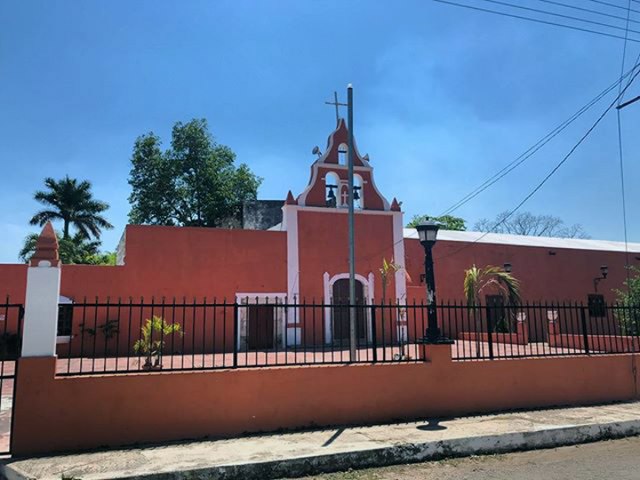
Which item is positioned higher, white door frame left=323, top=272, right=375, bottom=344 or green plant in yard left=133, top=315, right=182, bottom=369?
white door frame left=323, top=272, right=375, bottom=344

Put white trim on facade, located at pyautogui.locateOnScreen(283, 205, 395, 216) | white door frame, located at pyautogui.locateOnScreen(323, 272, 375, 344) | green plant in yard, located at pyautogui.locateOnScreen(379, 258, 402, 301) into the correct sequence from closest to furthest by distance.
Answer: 1. green plant in yard, located at pyautogui.locateOnScreen(379, 258, 402, 301)
2. white door frame, located at pyautogui.locateOnScreen(323, 272, 375, 344)
3. white trim on facade, located at pyautogui.locateOnScreen(283, 205, 395, 216)

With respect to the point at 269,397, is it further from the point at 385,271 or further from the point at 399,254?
the point at 399,254

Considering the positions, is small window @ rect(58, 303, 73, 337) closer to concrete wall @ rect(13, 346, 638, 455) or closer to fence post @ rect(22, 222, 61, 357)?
fence post @ rect(22, 222, 61, 357)

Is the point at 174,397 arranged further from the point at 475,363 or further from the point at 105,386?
the point at 475,363

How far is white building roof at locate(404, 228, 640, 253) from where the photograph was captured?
2394 centimetres

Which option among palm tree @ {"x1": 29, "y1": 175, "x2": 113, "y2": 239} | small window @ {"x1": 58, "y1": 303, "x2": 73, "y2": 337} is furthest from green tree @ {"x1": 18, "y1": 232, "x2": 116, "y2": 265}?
small window @ {"x1": 58, "y1": 303, "x2": 73, "y2": 337}

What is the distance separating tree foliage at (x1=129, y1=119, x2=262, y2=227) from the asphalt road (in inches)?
1071

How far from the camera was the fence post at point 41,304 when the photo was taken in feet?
20.4

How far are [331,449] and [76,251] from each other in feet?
103

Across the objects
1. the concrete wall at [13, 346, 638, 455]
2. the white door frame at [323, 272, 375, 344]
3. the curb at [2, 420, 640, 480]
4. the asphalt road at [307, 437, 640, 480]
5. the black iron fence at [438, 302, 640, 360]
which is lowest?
the asphalt road at [307, 437, 640, 480]

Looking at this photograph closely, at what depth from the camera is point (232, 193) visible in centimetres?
3278

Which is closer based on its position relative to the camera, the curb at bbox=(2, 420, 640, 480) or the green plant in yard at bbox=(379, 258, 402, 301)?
the curb at bbox=(2, 420, 640, 480)

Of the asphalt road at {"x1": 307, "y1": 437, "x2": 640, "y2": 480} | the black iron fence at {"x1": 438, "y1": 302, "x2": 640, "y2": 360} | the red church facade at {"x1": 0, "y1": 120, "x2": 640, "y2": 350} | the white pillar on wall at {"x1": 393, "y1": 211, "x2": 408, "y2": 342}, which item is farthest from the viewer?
the white pillar on wall at {"x1": 393, "y1": 211, "x2": 408, "y2": 342}

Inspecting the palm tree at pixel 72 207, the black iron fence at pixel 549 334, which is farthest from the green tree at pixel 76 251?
the black iron fence at pixel 549 334
